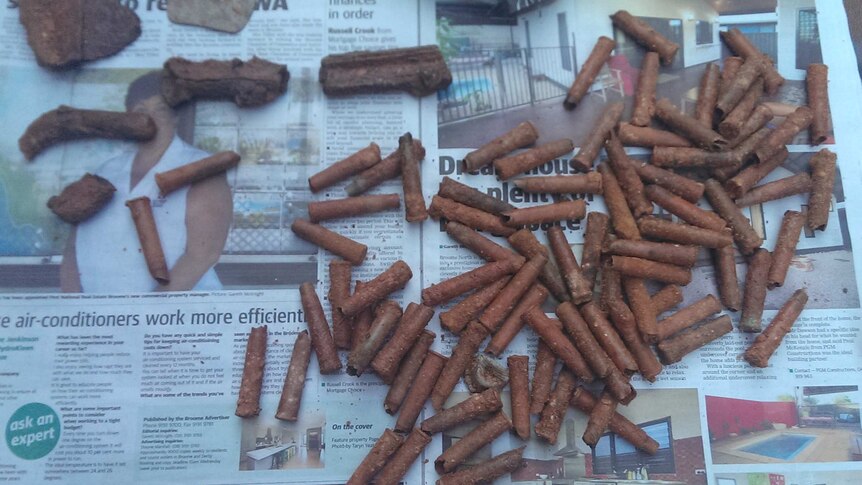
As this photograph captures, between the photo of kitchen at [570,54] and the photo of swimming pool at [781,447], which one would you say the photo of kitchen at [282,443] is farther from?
the photo of swimming pool at [781,447]

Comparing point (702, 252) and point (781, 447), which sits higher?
point (702, 252)

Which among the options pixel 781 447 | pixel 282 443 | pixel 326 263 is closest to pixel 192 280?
pixel 326 263

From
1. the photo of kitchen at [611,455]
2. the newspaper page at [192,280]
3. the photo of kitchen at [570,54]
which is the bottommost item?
the photo of kitchen at [611,455]

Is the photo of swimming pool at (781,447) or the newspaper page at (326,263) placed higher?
the newspaper page at (326,263)

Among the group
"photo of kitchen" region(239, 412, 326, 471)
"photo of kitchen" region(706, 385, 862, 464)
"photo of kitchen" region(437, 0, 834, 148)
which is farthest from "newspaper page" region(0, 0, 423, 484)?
"photo of kitchen" region(706, 385, 862, 464)

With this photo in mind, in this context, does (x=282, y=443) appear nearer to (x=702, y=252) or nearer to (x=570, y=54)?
(x=702, y=252)

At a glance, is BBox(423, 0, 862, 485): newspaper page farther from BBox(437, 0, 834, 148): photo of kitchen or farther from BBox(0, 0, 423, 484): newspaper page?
BBox(0, 0, 423, 484): newspaper page

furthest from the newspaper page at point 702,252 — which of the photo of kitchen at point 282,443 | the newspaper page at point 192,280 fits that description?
the photo of kitchen at point 282,443
